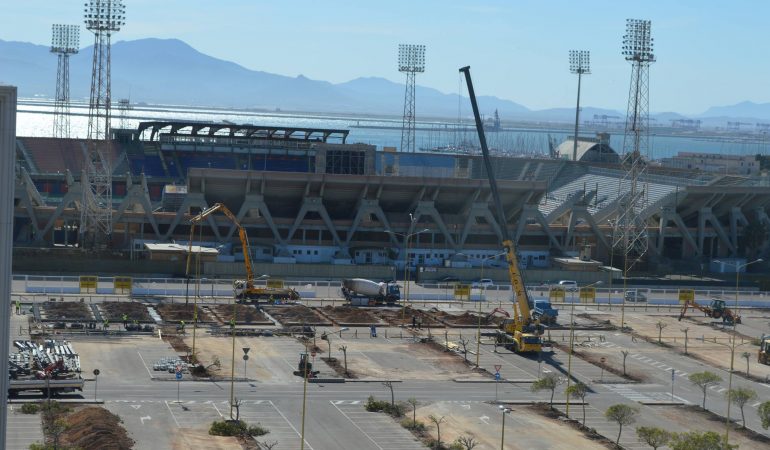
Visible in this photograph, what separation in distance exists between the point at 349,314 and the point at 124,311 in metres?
11.4

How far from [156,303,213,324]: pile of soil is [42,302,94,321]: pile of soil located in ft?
12.1

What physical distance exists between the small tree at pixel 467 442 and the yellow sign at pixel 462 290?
32782 mm

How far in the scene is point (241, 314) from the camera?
64.4 m

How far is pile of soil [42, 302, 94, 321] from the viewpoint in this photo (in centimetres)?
5941

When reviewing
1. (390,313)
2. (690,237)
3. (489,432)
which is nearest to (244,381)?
(489,432)

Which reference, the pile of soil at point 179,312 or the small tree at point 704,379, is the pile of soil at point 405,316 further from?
the small tree at point 704,379

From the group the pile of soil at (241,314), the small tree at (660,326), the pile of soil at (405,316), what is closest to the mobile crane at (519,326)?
the pile of soil at (405,316)

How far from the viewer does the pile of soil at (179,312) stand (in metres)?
61.8

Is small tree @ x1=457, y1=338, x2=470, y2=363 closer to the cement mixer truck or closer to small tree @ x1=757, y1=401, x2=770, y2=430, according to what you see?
the cement mixer truck

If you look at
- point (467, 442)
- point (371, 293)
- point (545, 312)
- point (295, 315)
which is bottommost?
point (467, 442)

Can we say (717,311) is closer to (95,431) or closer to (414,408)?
(414,408)

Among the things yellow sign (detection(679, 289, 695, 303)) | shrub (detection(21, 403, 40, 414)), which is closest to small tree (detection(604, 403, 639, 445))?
shrub (detection(21, 403, 40, 414))

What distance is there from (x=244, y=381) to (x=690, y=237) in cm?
5420

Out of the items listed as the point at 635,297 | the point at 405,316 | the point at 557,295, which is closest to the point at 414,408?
the point at 405,316
